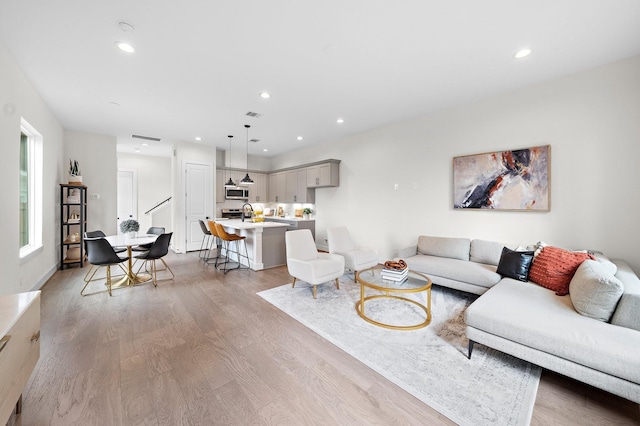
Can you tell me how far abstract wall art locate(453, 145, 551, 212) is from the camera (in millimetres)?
3336

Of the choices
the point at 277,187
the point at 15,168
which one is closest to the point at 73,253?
the point at 15,168

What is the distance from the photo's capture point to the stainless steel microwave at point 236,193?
7.16 meters

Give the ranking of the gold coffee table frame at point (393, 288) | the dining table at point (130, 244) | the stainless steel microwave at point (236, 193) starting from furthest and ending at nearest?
the stainless steel microwave at point (236, 193) → the dining table at point (130, 244) → the gold coffee table frame at point (393, 288)

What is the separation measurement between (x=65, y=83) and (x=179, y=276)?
317 cm

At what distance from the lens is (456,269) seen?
333 cm

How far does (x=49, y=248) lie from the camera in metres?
4.30

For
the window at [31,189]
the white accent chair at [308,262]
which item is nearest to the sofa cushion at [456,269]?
the white accent chair at [308,262]

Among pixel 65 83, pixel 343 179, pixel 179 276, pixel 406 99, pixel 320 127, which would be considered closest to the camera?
pixel 65 83

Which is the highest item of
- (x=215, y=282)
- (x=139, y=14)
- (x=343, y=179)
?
(x=139, y=14)

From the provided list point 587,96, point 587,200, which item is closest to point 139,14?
point 587,96

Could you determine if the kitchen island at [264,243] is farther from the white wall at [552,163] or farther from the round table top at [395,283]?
the round table top at [395,283]

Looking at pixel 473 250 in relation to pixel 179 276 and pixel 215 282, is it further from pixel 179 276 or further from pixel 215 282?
pixel 179 276

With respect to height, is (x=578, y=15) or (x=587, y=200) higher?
(x=578, y=15)

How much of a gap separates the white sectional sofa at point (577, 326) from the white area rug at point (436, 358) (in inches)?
8.3
